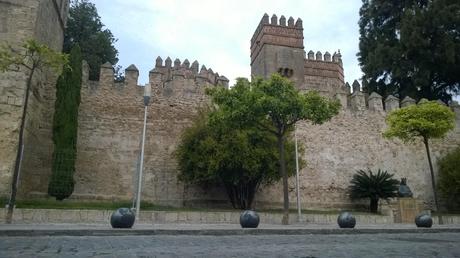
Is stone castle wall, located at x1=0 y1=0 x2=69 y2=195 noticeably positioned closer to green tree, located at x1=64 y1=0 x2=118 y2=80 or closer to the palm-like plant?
green tree, located at x1=64 y1=0 x2=118 y2=80

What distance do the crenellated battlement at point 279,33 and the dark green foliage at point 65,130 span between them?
89.2ft

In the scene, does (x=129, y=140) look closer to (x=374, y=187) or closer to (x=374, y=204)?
(x=374, y=187)

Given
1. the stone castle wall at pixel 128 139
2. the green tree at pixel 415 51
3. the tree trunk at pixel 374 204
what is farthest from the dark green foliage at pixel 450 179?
the stone castle wall at pixel 128 139

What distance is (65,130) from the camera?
47.9ft

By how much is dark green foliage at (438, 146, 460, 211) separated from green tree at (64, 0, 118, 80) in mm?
19628

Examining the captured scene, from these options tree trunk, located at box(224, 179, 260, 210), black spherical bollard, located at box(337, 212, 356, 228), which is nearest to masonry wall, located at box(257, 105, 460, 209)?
tree trunk, located at box(224, 179, 260, 210)

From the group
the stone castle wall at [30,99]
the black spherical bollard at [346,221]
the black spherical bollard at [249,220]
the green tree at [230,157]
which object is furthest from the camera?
the green tree at [230,157]

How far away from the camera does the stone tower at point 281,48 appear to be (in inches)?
1577

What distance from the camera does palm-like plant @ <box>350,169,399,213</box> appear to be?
17.4 m

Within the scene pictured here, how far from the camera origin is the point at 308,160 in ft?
62.7

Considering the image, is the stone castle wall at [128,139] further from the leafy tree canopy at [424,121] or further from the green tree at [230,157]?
the leafy tree canopy at [424,121]

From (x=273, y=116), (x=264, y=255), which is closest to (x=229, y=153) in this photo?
(x=273, y=116)

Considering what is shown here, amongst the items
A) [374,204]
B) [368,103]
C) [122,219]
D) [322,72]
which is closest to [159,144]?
[122,219]

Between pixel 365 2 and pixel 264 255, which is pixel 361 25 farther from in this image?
pixel 264 255
